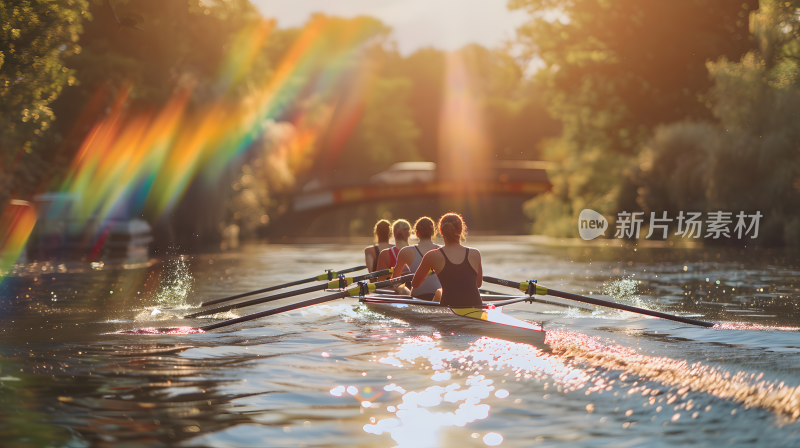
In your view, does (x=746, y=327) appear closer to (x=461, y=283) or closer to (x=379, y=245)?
(x=461, y=283)

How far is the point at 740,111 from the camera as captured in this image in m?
23.4

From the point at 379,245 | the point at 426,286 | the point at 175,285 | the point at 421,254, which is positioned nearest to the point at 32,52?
the point at 175,285

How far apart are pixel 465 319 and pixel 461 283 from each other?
0.41 metres

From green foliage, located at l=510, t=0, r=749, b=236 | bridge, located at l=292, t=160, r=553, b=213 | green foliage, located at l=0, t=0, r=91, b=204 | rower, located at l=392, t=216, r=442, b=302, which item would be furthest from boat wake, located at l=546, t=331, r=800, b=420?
bridge, located at l=292, t=160, r=553, b=213

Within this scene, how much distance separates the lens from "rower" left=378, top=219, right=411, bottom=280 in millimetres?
11289

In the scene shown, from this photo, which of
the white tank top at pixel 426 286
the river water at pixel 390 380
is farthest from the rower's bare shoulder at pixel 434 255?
the white tank top at pixel 426 286

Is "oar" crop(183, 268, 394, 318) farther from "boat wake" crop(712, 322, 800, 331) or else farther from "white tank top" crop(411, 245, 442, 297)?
"boat wake" crop(712, 322, 800, 331)

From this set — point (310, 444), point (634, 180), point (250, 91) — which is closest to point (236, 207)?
point (250, 91)

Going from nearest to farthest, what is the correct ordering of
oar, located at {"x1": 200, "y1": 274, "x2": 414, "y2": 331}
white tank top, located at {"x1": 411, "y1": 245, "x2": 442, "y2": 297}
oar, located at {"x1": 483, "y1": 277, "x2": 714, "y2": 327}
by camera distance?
oar, located at {"x1": 483, "y1": 277, "x2": 714, "y2": 327}
oar, located at {"x1": 200, "y1": 274, "x2": 414, "y2": 331}
white tank top, located at {"x1": 411, "y1": 245, "x2": 442, "y2": 297}

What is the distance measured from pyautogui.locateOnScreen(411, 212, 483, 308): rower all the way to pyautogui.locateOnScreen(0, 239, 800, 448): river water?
51 cm

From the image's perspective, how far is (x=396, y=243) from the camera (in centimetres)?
1149

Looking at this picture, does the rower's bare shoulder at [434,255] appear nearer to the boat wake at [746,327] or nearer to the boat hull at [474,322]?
the boat hull at [474,322]

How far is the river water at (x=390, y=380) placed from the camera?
485cm

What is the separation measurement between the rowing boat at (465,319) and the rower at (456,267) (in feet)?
0.44
